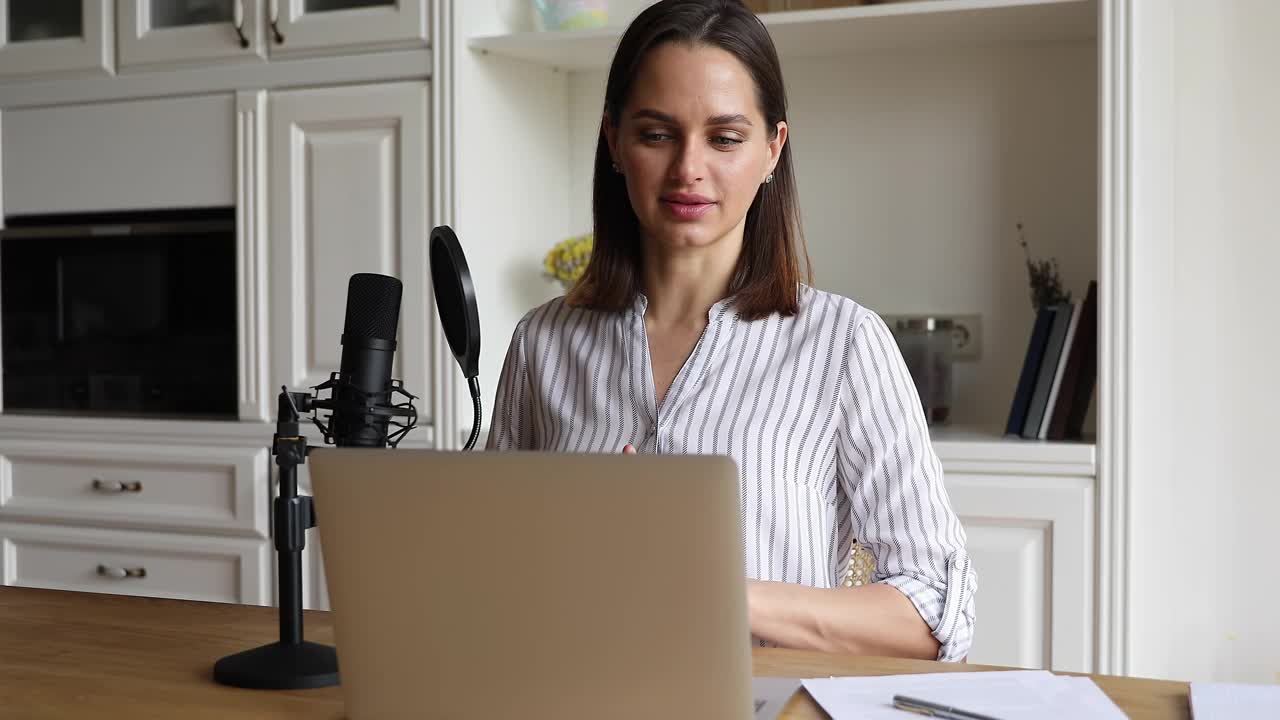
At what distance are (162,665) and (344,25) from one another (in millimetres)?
1656

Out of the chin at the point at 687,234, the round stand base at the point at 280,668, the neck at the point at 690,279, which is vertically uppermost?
the chin at the point at 687,234

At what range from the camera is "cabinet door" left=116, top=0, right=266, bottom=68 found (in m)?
2.46

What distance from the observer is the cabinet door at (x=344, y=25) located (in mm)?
2357

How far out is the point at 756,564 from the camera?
1.31 m

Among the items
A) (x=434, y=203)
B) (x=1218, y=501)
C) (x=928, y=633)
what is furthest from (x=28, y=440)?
(x=1218, y=501)

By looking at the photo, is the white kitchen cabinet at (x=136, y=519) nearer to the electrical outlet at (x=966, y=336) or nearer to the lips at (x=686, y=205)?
the electrical outlet at (x=966, y=336)

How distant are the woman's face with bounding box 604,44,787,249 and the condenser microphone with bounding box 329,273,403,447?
361 millimetres

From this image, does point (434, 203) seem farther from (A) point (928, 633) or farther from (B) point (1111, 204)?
(A) point (928, 633)

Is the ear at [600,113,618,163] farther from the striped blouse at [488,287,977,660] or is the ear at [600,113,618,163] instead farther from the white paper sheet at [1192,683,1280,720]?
the white paper sheet at [1192,683,1280,720]

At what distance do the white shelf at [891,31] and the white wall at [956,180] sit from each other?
60 mm

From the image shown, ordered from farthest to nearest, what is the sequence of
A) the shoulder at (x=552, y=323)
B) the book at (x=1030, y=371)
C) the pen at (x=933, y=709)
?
the book at (x=1030, y=371), the shoulder at (x=552, y=323), the pen at (x=933, y=709)

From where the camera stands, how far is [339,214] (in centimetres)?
243

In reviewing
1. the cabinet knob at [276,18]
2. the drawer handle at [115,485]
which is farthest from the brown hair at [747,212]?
the drawer handle at [115,485]

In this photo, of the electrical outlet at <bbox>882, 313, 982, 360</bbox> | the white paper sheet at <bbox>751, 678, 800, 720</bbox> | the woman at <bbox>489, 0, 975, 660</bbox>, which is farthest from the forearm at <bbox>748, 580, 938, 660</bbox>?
the electrical outlet at <bbox>882, 313, 982, 360</bbox>
